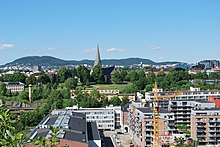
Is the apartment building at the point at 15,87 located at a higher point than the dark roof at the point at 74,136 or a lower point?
higher

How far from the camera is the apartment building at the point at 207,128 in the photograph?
1534 centimetres

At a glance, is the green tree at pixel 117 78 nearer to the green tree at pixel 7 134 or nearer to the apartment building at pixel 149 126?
the apartment building at pixel 149 126

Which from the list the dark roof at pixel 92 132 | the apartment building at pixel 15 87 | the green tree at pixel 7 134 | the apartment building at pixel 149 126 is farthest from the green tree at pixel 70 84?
the green tree at pixel 7 134

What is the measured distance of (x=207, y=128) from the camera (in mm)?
15344

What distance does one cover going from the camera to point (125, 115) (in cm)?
2133

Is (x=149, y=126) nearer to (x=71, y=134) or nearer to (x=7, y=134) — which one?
(x=71, y=134)

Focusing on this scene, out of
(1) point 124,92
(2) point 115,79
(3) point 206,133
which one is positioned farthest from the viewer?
(2) point 115,79

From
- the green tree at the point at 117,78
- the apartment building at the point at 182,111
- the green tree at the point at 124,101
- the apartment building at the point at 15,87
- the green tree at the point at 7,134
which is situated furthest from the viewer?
the green tree at the point at 117,78

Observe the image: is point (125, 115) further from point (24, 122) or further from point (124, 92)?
point (124, 92)

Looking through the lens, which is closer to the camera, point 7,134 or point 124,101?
point 7,134

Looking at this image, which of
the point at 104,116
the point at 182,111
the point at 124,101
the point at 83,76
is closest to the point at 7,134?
the point at 182,111

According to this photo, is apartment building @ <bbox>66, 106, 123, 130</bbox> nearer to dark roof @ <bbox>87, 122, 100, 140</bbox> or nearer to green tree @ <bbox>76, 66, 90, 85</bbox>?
dark roof @ <bbox>87, 122, 100, 140</bbox>

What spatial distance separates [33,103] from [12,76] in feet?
33.3

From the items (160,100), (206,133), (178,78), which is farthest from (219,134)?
(178,78)
